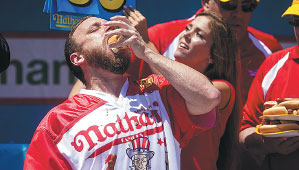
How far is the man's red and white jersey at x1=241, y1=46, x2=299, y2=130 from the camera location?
2.84 meters

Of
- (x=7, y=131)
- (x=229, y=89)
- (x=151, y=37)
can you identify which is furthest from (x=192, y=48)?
(x=7, y=131)

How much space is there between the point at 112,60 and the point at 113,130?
33cm

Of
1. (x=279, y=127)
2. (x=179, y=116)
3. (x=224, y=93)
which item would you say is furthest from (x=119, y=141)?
(x=279, y=127)

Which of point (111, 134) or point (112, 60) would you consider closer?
point (111, 134)

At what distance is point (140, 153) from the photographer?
2.11 metres

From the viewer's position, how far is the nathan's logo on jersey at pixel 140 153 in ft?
6.90

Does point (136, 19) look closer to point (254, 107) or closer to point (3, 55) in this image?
point (3, 55)

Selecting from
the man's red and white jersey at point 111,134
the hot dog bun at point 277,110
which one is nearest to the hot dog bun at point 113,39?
the man's red and white jersey at point 111,134

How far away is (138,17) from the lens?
107 inches

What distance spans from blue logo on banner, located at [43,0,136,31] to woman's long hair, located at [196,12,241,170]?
0.57 metres

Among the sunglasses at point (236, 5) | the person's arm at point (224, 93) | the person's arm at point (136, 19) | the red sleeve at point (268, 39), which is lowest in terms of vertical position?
the person's arm at point (224, 93)

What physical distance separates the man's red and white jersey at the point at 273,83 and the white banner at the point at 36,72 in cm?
154

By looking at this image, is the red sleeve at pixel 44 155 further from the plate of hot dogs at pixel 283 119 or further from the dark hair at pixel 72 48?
the plate of hot dogs at pixel 283 119

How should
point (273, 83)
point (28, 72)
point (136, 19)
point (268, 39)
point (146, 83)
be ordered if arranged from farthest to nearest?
point (28, 72) < point (268, 39) < point (273, 83) < point (136, 19) < point (146, 83)
